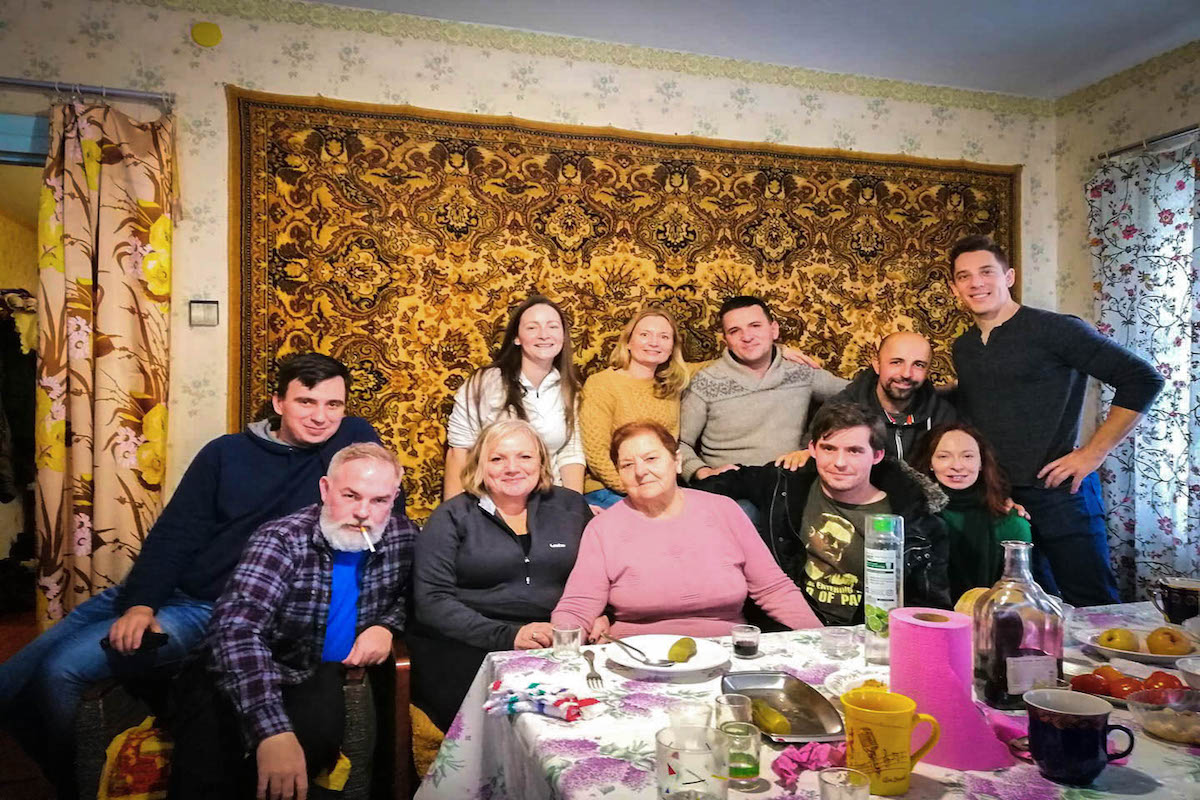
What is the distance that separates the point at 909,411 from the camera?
10.1 feet

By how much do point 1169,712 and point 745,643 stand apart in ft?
2.13

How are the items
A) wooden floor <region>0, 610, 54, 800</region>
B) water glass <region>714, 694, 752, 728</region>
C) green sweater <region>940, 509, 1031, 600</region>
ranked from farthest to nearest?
green sweater <region>940, 509, 1031, 600</region> < wooden floor <region>0, 610, 54, 800</region> < water glass <region>714, 694, 752, 728</region>

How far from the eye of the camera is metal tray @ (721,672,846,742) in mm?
1133

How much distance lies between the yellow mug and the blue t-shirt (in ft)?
4.82

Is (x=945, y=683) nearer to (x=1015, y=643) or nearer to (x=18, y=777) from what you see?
(x=1015, y=643)

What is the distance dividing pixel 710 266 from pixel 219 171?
2.11 metres

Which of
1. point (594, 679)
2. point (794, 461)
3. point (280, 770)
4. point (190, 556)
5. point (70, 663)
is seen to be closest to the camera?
point (594, 679)

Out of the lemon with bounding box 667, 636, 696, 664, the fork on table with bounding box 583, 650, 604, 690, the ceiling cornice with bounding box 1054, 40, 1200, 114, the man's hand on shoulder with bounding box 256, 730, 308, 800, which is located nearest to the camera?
the fork on table with bounding box 583, 650, 604, 690

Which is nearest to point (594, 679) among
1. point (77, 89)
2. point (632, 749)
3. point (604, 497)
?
point (632, 749)

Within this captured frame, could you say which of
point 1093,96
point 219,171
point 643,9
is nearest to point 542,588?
point 219,171

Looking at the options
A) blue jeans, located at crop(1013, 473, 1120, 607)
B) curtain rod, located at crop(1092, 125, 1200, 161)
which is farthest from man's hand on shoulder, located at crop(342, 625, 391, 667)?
curtain rod, located at crop(1092, 125, 1200, 161)

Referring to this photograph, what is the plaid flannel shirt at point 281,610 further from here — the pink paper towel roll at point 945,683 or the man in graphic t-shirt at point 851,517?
the pink paper towel roll at point 945,683

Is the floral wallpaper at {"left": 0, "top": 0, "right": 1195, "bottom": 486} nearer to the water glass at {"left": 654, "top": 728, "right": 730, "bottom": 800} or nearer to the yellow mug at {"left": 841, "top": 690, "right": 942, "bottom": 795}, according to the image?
the water glass at {"left": 654, "top": 728, "right": 730, "bottom": 800}

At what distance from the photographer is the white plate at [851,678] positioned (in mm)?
1353
